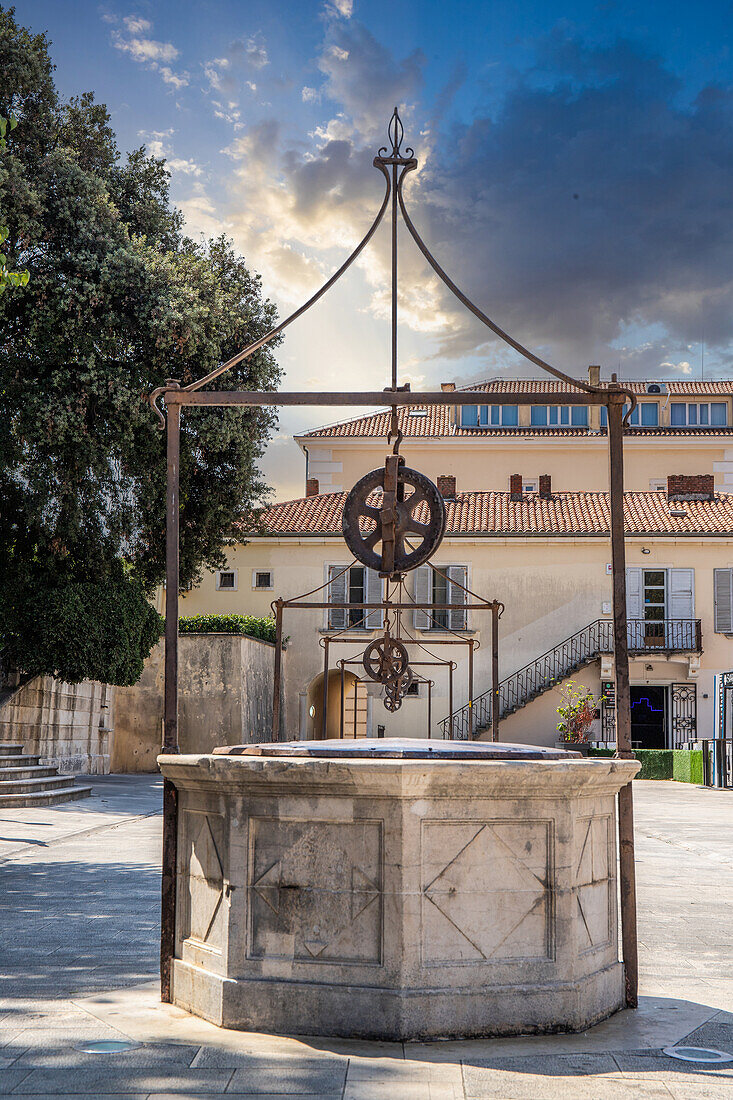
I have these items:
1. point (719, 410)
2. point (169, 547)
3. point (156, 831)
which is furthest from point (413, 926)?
point (719, 410)

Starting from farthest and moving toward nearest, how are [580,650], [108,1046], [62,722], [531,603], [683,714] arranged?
[531,603] → [580,650] → [683,714] → [62,722] → [108,1046]

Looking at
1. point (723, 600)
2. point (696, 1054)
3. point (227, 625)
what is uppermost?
point (723, 600)

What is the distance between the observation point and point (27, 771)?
16.1 metres

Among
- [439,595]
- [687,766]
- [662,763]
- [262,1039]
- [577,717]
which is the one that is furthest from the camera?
[439,595]

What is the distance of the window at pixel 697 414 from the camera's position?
40375mm

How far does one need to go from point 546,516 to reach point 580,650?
437cm

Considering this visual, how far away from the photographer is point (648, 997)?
200 inches

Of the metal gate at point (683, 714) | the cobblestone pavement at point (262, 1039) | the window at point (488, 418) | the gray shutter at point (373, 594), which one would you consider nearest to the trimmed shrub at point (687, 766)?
the metal gate at point (683, 714)

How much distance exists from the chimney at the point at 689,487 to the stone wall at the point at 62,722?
18.5 metres

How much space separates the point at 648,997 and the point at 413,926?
5.55 feet

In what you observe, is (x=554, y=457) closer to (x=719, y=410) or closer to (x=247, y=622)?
(x=719, y=410)

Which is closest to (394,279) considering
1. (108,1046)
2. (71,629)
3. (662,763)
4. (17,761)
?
(108,1046)

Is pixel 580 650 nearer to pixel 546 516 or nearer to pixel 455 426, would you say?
pixel 546 516

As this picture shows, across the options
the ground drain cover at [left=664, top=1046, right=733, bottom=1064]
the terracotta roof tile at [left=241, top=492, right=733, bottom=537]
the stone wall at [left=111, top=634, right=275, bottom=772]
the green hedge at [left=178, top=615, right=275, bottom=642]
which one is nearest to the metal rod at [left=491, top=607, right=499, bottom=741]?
the ground drain cover at [left=664, top=1046, right=733, bottom=1064]
